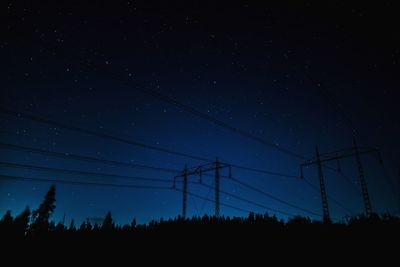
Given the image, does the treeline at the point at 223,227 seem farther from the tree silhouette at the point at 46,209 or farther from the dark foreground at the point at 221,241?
the tree silhouette at the point at 46,209

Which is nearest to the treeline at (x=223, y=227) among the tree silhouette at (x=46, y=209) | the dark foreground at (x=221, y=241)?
the dark foreground at (x=221, y=241)

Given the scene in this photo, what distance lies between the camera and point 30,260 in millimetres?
12359

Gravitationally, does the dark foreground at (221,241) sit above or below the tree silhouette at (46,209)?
below

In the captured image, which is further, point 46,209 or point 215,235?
point 46,209

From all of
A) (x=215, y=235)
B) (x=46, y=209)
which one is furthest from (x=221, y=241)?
(x=46, y=209)

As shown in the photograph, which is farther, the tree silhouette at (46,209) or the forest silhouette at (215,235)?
the tree silhouette at (46,209)

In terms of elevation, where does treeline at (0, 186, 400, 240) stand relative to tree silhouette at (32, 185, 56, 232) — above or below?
below

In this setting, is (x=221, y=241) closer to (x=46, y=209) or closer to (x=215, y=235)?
(x=215, y=235)

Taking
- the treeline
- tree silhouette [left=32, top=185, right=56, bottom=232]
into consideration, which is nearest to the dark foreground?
the treeline

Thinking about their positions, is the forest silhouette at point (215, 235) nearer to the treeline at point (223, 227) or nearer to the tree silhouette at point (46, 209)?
the treeline at point (223, 227)

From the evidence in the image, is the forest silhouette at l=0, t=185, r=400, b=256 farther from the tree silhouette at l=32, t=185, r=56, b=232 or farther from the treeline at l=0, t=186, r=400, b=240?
the tree silhouette at l=32, t=185, r=56, b=232

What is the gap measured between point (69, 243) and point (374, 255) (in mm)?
14044

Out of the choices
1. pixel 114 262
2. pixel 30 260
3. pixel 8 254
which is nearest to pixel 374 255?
pixel 114 262

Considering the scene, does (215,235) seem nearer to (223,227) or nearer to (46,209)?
(223,227)
